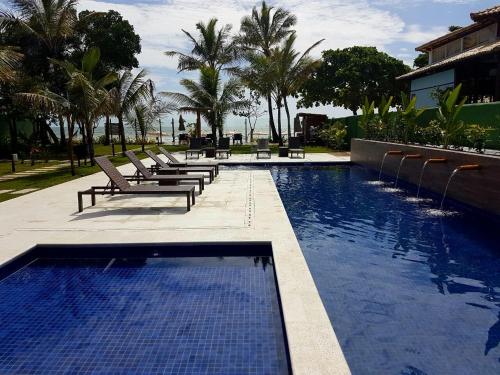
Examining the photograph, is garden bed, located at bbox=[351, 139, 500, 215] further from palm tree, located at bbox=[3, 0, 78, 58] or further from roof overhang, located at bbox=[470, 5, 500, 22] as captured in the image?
palm tree, located at bbox=[3, 0, 78, 58]

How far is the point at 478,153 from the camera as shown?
9750mm

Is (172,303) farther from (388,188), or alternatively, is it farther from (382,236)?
(388,188)

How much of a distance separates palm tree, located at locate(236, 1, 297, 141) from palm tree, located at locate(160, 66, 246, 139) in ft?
11.1

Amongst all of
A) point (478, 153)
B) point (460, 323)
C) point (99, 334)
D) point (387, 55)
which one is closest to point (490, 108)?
point (478, 153)

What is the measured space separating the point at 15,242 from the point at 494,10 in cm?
2199

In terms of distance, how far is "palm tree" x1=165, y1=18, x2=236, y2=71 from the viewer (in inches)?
1158

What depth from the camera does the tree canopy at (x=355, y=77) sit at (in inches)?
1863

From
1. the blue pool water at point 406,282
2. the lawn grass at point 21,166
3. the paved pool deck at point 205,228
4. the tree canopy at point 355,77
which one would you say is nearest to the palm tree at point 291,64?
the lawn grass at point 21,166

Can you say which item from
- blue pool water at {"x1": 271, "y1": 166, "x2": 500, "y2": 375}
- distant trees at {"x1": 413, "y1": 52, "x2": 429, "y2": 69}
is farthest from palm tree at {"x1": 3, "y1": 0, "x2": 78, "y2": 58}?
distant trees at {"x1": 413, "y1": 52, "x2": 429, "y2": 69}

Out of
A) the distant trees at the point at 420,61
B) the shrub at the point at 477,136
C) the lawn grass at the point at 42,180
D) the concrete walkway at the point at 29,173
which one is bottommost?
the lawn grass at the point at 42,180

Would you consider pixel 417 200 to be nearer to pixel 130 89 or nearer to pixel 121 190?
pixel 121 190

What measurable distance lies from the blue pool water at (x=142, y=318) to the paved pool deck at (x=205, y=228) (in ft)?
0.88

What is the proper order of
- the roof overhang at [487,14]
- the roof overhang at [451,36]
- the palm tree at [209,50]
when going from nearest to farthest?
the roof overhang at [487,14] < the roof overhang at [451,36] < the palm tree at [209,50]

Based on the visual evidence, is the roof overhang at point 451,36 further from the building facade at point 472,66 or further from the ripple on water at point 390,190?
the ripple on water at point 390,190
